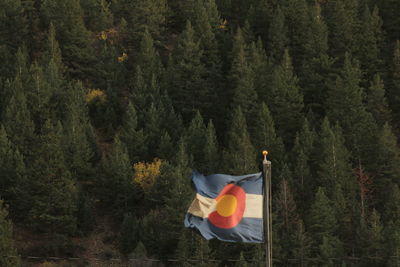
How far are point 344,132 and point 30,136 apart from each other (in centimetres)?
2968

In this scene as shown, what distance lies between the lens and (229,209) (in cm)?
1845

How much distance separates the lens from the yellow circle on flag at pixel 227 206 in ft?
60.6

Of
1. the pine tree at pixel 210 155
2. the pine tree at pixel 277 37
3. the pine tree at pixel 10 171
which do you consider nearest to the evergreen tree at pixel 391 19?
the pine tree at pixel 277 37

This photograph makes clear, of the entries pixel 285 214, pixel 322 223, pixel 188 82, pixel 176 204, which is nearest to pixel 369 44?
pixel 188 82

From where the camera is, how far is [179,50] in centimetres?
8012

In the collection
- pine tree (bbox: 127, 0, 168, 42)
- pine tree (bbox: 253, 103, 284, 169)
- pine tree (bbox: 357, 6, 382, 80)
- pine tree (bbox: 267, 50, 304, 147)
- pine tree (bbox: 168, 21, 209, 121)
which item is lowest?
pine tree (bbox: 253, 103, 284, 169)

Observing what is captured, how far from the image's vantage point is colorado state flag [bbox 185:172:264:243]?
60.3 feet

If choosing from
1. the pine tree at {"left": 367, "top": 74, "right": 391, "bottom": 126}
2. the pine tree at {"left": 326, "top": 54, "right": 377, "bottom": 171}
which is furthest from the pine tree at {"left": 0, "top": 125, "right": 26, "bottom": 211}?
the pine tree at {"left": 367, "top": 74, "right": 391, "bottom": 126}

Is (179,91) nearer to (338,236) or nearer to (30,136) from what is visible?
(30,136)

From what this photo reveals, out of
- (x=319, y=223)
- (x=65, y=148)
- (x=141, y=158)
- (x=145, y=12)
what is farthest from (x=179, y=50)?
(x=319, y=223)

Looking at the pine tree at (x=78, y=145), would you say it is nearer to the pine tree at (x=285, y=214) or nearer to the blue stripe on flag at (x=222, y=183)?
the pine tree at (x=285, y=214)

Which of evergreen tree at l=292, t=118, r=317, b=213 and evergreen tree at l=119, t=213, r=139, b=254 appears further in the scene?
evergreen tree at l=292, t=118, r=317, b=213

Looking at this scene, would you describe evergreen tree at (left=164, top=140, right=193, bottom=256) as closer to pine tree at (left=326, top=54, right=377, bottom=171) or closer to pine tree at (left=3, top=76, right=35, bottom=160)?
pine tree at (left=3, top=76, right=35, bottom=160)

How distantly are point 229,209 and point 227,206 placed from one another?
4.3 inches
